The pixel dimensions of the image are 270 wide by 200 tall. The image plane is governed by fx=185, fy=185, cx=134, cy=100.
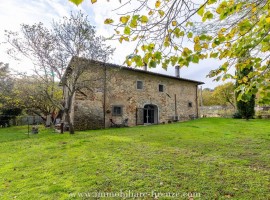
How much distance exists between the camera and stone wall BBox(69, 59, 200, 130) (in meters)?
13.4

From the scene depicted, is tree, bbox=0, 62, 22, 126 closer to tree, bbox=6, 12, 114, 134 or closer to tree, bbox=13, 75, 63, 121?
tree, bbox=13, 75, 63, 121

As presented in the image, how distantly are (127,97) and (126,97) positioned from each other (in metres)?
0.10

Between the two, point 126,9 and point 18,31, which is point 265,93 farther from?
point 18,31

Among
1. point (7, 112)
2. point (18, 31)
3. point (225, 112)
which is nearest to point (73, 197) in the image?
point (18, 31)

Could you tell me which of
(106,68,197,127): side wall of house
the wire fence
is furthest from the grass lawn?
the wire fence

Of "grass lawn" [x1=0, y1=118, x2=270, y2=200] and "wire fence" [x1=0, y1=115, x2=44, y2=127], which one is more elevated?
"wire fence" [x1=0, y1=115, x2=44, y2=127]

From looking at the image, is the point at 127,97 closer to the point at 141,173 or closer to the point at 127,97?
the point at 127,97

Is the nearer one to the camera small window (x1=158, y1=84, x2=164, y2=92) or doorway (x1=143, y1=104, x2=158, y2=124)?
doorway (x1=143, y1=104, x2=158, y2=124)

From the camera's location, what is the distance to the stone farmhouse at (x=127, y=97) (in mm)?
13172

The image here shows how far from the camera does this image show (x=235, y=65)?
3.10 meters

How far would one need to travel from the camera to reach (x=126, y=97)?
1569cm

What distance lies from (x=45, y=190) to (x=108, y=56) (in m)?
9.73

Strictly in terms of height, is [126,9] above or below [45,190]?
above

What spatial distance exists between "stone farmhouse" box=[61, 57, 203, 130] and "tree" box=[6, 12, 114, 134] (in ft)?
2.06
